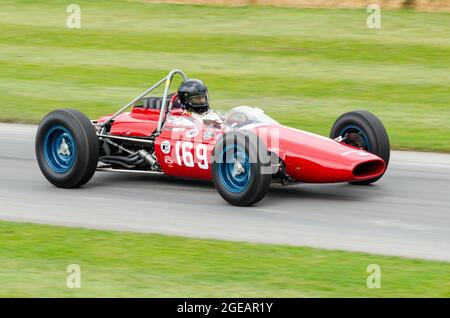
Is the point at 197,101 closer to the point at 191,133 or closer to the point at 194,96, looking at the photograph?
the point at 194,96

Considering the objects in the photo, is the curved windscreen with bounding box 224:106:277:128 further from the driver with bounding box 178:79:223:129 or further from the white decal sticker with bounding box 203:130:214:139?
the white decal sticker with bounding box 203:130:214:139

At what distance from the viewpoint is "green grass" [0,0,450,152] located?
17.7 meters

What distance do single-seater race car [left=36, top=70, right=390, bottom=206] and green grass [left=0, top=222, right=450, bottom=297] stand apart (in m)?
1.49

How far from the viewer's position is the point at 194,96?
12.3 m

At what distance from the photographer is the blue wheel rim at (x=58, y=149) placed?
12367mm

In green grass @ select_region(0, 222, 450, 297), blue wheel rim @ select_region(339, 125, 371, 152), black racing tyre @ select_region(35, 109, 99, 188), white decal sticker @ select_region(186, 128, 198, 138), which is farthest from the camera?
blue wheel rim @ select_region(339, 125, 371, 152)

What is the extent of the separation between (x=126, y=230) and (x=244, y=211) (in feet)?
4.31

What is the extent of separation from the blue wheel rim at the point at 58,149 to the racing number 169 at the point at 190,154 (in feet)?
4.06

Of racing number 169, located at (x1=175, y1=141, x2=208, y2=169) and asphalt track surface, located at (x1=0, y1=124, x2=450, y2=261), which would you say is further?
racing number 169, located at (x1=175, y1=141, x2=208, y2=169)

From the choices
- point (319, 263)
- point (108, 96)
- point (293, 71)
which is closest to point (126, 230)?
point (319, 263)

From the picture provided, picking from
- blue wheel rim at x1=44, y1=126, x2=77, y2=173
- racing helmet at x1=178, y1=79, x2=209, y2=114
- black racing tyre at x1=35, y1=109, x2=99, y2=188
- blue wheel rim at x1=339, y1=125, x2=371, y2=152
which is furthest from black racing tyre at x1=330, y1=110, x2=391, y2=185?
blue wheel rim at x1=44, y1=126, x2=77, y2=173

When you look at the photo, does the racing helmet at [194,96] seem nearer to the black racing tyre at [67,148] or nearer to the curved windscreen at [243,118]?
the curved windscreen at [243,118]

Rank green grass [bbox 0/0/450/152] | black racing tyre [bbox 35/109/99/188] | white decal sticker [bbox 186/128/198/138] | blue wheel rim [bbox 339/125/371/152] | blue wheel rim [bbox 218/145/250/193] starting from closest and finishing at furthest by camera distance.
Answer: blue wheel rim [bbox 218/145/250/193] < white decal sticker [bbox 186/128/198/138] < black racing tyre [bbox 35/109/99/188] < blue wheel rim [bbox 339/125/371/152] < green grass [bbox 0/0/450/152]
